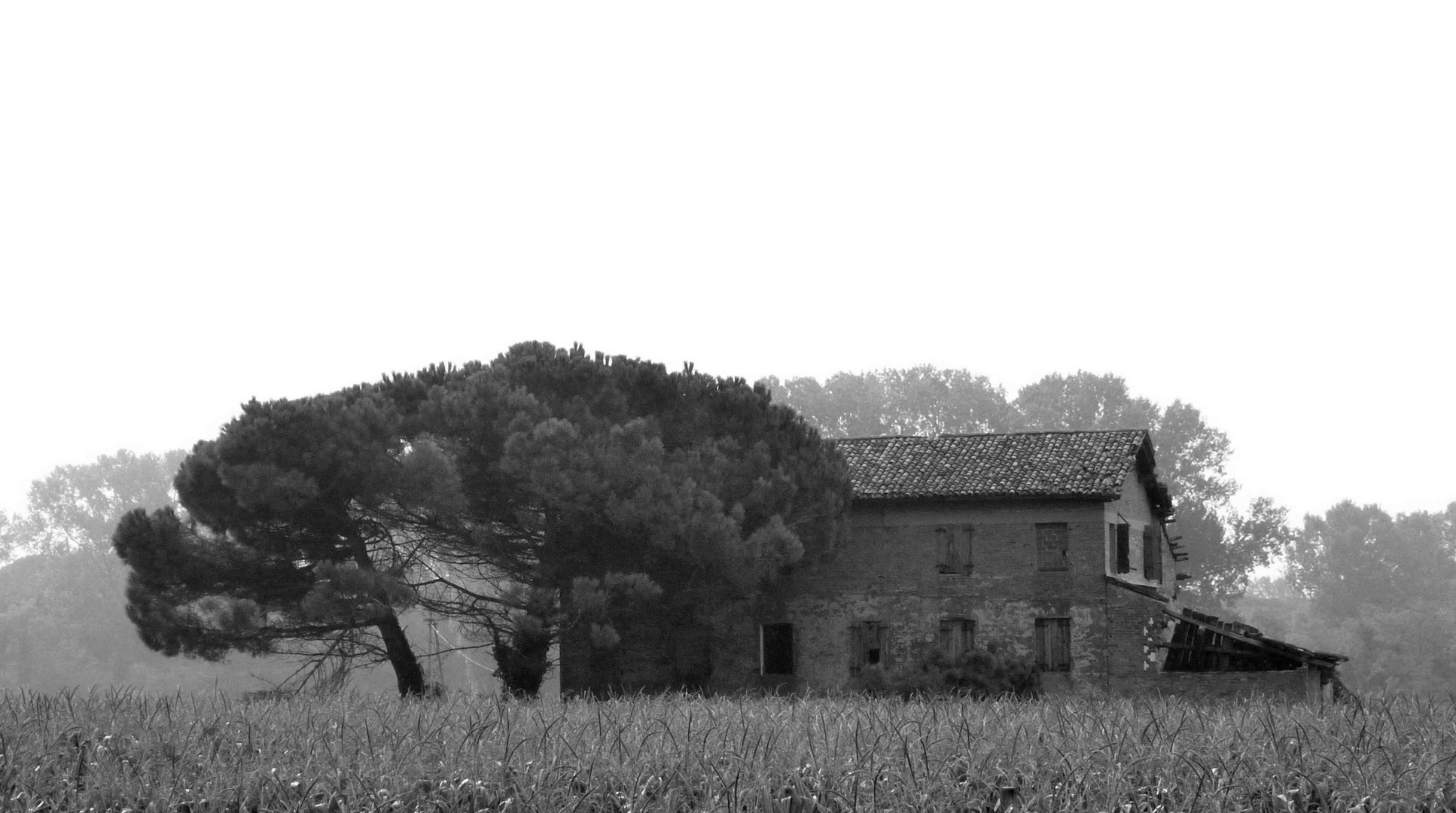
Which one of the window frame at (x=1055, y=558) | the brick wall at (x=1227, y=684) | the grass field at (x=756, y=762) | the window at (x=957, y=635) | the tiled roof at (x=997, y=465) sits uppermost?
the tiled roof at (x=997, y=465)

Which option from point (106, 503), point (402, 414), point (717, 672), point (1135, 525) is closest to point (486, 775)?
point (402, 414)

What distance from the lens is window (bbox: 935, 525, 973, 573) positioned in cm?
3219

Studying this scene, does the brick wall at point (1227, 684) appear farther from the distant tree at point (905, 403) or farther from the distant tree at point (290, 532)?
the distant tree at point (905, 403)

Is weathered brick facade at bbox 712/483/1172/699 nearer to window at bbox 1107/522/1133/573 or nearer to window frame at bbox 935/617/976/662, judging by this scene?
window frame at bbox 935/617/976/662

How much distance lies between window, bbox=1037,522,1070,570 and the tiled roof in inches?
31.9

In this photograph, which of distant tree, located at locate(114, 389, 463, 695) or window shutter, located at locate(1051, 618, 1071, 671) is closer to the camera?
distant tree, located at locate(114, 389, 463, 695)

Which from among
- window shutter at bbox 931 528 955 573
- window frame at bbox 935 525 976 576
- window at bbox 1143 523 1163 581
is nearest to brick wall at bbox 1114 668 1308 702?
window frame at bbox 935 525 976 576

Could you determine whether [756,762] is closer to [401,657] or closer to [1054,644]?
[401,657]

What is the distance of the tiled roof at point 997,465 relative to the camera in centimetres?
3191

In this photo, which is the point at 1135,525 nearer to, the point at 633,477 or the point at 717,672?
the point at 717,672

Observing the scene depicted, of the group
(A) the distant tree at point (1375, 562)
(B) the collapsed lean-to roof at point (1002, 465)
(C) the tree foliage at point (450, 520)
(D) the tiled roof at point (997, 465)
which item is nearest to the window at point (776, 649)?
(C) the tree foliage at point (450, 520)

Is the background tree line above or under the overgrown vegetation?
above

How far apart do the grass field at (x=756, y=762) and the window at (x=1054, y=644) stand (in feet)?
64.3

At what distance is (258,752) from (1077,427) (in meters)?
54.4
